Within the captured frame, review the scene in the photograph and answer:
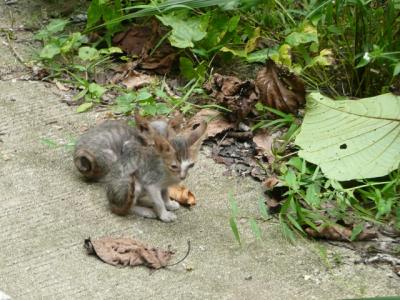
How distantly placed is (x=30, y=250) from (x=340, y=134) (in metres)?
1.97

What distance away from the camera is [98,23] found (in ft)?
20.7

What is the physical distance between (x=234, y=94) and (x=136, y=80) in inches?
30.8

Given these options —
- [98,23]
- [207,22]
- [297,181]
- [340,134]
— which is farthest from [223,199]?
[98,23]

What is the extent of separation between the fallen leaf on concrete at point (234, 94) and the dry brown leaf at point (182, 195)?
2.61 ft

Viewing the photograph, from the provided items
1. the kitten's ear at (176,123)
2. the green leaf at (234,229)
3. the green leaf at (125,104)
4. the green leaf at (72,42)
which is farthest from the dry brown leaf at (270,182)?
the green leaf at (72,42)

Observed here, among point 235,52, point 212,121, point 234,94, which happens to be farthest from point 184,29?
point 212,121

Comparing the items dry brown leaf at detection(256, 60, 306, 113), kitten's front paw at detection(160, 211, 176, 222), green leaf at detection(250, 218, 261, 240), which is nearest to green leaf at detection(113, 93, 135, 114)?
dry brown leaf at detection(256, 60, 306, 113)

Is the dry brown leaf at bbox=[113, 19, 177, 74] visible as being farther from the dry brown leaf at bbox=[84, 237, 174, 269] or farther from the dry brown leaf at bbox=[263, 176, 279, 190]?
the dry brown leaf at bbox=[84, 237, 174, 269]

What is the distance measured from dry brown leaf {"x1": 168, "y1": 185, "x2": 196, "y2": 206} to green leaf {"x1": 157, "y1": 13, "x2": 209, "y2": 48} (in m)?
1.28

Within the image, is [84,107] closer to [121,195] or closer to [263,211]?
[121,195]

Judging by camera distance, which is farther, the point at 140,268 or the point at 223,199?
the point at 223,199

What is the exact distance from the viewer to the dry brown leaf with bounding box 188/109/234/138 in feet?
17.8

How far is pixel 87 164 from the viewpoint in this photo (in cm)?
481

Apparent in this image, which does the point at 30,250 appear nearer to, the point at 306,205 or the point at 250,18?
the point at 306,205
